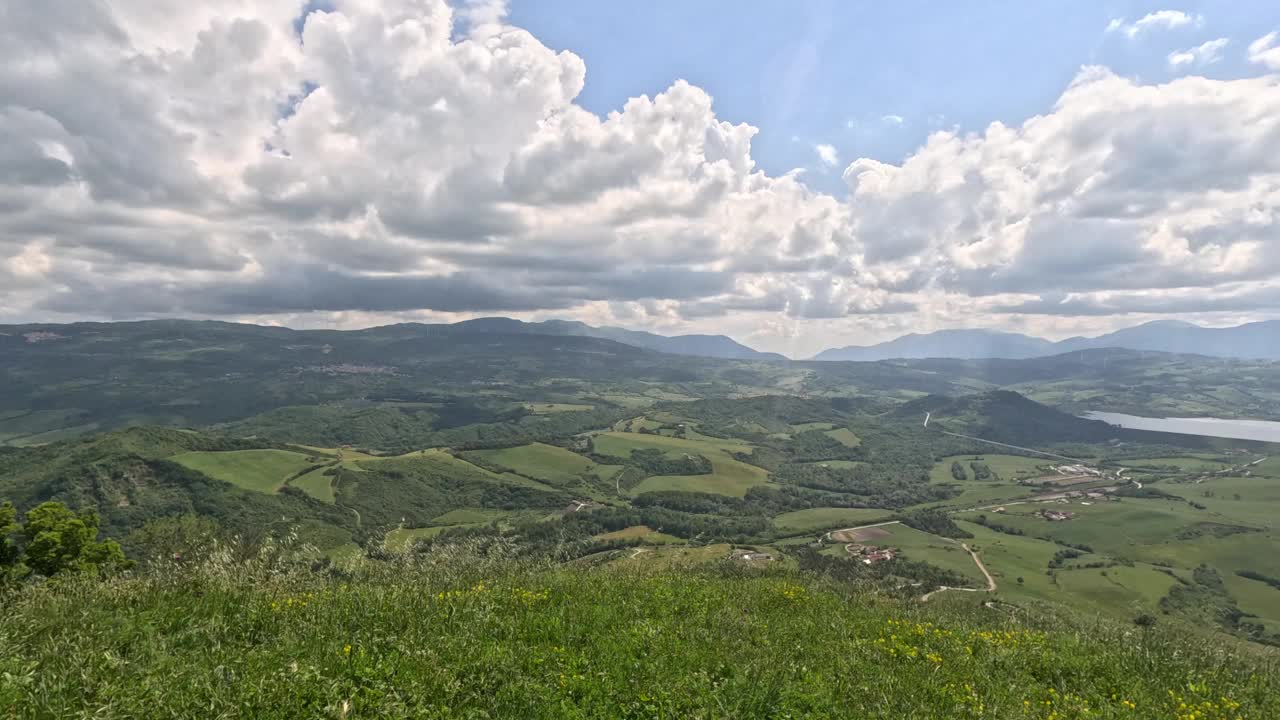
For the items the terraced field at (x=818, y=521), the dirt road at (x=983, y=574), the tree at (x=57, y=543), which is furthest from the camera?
the terraced field at (x=818, y=521)

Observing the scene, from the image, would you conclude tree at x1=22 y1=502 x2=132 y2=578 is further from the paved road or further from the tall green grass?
the paved road

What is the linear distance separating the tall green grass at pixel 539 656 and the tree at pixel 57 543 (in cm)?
4075

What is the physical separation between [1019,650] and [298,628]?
48.1ft

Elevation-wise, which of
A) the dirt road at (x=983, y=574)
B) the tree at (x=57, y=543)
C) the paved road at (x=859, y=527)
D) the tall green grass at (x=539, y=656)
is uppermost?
the tall green grass at (x=539, y=656)

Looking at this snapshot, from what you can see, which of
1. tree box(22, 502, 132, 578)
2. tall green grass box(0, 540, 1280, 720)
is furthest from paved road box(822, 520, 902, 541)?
tall green grass box(0, 540, 1280, 720)

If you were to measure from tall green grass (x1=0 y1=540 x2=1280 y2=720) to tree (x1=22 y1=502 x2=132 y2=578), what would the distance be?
40.7 metres

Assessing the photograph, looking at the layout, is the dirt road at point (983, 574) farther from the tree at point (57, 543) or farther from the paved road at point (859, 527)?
the tree at point (57, 543)

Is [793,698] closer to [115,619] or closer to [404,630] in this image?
[404,630]

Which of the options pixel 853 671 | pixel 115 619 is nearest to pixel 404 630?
pixel 115 619

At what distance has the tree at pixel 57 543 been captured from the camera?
3950cm

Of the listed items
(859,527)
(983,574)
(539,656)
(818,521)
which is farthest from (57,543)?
(818,521)

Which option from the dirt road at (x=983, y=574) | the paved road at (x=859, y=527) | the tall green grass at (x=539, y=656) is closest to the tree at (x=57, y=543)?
the tall green grass at (x=539, y=656)

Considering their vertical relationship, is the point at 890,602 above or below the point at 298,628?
below

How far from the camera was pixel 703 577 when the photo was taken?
58.2 ft
